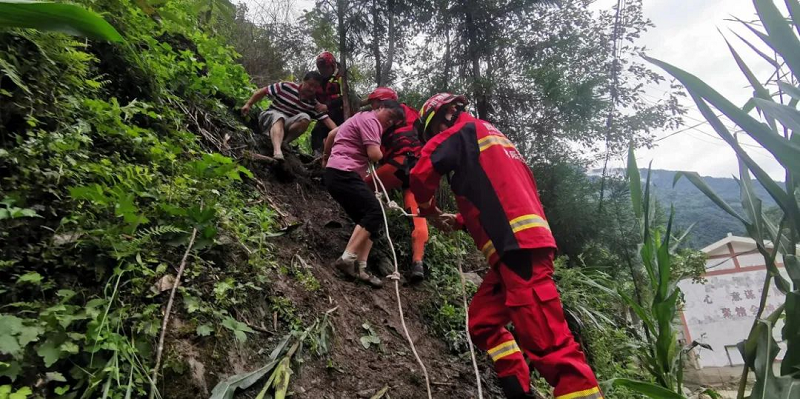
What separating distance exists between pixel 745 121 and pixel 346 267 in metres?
2.69

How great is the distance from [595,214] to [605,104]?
189 cm

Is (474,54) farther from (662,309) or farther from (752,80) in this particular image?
(752,80)

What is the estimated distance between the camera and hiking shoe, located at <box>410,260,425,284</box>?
12.3 ft

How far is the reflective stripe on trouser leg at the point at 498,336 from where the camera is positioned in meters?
2.13

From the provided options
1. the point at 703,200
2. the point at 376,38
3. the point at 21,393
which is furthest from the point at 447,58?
the point at 21,393

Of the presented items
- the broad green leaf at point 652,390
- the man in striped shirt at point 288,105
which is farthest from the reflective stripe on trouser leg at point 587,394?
Answer: the man in striped shirt at point 288,105

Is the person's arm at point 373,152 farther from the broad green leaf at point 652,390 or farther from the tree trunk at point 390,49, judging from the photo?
the tree trunk at point 390,49

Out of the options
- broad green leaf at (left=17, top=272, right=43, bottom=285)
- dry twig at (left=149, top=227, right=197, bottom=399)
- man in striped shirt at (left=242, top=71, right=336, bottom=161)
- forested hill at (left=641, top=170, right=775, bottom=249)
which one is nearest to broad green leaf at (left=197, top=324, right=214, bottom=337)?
dry twig at (left=149, top=227, right=197, bottom=399)

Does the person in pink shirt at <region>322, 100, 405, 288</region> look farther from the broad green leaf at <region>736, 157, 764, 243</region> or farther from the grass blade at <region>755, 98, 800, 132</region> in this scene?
the grass blade at <region>755, 98, 800, 132</region>

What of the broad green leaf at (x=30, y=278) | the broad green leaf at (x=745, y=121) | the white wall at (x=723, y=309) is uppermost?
the broad green leaf at (x=745, y=121)

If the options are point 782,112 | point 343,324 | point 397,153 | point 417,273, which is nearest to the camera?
point 782,112

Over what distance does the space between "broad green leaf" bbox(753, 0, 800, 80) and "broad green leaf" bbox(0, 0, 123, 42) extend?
5.08 feet

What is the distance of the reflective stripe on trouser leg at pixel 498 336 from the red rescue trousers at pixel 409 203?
1358 millimetres

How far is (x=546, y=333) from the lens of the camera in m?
1.90
